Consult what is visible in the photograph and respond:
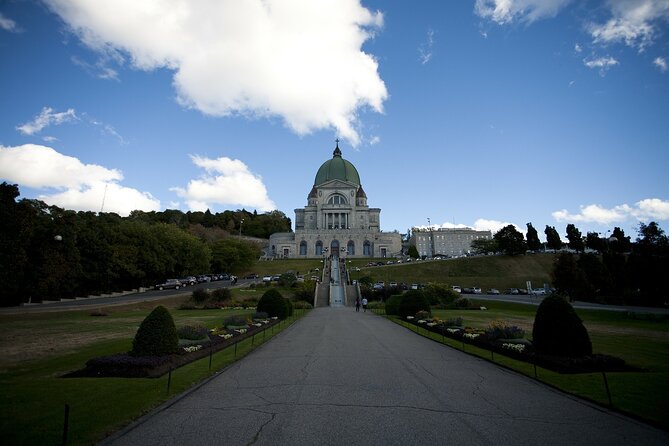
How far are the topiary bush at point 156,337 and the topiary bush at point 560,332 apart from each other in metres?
13.2

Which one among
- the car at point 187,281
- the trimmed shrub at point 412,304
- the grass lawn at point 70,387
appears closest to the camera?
the grass lawn at point 70,387

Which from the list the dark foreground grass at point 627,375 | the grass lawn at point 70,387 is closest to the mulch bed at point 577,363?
the dark foreground grass at point 627,375

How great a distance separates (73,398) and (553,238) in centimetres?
12042

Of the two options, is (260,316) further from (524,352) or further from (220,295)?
(524,352)

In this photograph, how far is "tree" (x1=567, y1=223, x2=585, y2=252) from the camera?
10981 cm

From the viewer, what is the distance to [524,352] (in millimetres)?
14000

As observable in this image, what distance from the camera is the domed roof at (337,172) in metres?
123

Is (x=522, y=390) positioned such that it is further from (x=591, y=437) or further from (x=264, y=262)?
(x=264, y=262)

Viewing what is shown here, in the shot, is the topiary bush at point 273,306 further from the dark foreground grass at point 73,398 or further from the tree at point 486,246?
the tree at point 486,246

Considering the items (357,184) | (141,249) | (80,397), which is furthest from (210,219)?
(80,397)

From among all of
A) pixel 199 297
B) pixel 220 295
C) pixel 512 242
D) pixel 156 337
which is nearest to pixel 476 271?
pixel 512 242

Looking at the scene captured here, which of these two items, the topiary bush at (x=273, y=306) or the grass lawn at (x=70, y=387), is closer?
the grass lawn at (x=70, y=387)

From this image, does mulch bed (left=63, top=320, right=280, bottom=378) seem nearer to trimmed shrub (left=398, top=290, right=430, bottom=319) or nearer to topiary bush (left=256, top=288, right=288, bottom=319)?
topiary bush (left=256, top=288, right=288, bottom=319)

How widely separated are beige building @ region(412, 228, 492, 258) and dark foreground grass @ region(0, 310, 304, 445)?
14740 centimetres
